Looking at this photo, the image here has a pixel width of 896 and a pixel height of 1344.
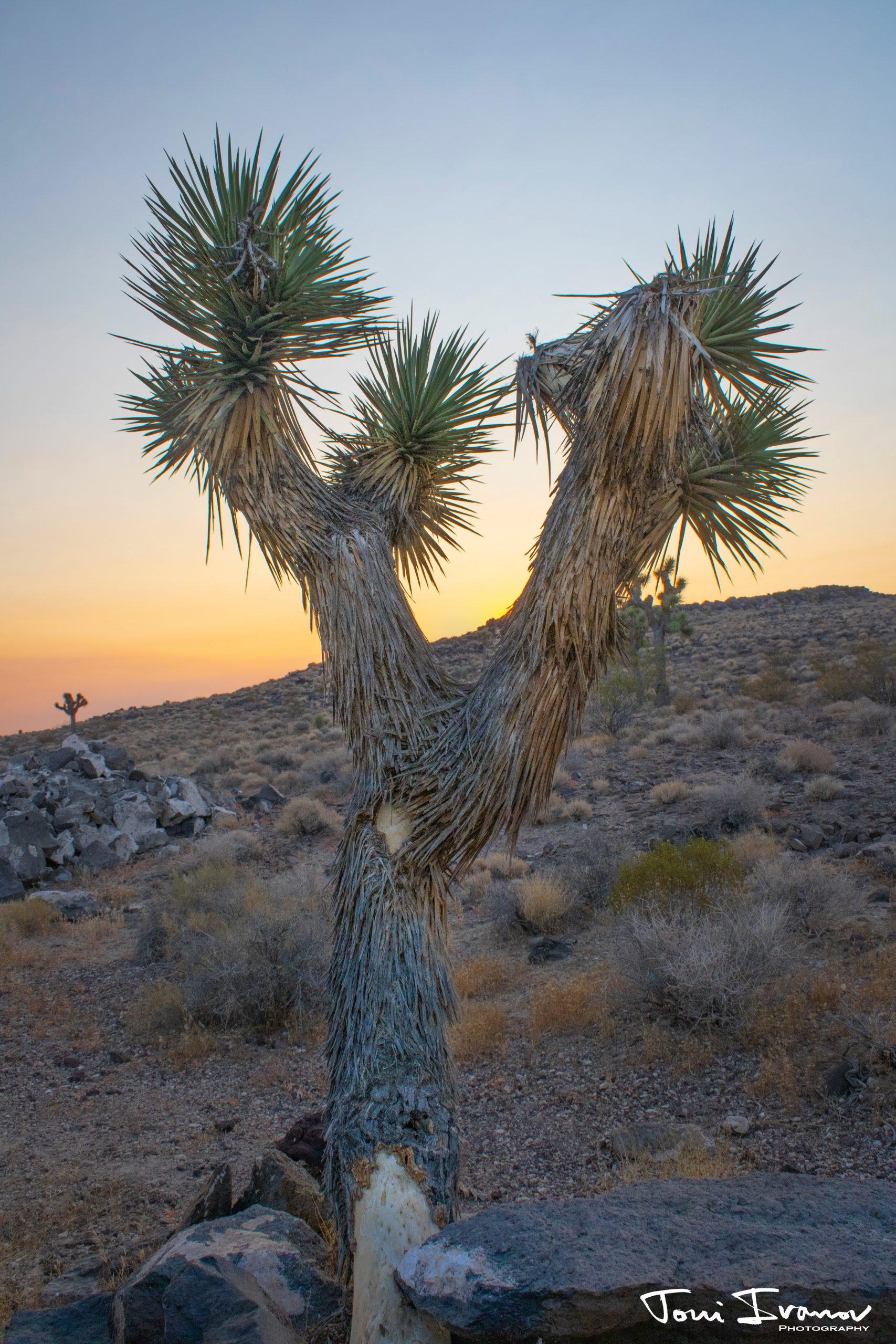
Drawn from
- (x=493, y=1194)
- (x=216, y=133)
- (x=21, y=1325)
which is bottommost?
(x=493, y=1194)

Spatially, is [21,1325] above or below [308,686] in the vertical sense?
below

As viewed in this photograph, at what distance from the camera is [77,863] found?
1375cm

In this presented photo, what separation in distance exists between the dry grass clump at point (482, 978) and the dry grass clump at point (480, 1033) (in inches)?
25.9

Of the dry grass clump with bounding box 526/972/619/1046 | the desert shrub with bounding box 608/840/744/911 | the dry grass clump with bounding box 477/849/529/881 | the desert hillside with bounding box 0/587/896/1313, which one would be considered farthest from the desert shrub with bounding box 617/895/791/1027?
the dry grass clump with bounding box 477/849/529/881

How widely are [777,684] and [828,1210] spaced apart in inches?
789

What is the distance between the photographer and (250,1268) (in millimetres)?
3498

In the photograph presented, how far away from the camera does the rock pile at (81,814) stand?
42.7 feet

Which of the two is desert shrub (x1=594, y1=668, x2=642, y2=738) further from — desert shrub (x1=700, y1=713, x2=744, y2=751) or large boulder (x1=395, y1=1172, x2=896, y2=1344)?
large boulder (x1=395, y1=1172, x2=896, y2=1344)

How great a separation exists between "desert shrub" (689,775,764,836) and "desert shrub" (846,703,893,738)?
4864 mm

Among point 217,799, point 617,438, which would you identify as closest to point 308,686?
point 217,799

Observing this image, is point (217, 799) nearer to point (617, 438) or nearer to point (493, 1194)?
point (493, 1194)

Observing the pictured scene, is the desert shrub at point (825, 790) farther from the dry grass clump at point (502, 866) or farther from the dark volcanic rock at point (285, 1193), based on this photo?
the dark volcanic rock at point (285, 1193)

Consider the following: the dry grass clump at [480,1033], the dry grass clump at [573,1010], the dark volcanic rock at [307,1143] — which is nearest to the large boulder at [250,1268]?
the dark volcanic rock at [307,1143]

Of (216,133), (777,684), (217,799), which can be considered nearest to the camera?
(216,133)
